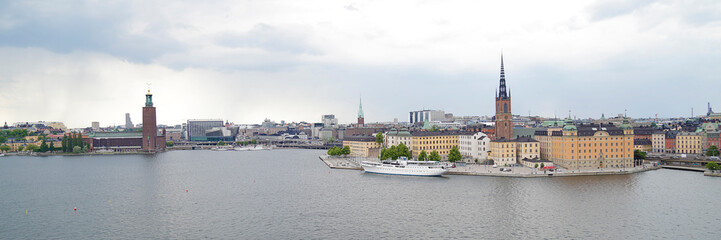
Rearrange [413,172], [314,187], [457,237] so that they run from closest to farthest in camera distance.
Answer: [457,237] → [314,187] → [413,172]

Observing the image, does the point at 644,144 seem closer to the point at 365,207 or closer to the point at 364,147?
the point at 364,147

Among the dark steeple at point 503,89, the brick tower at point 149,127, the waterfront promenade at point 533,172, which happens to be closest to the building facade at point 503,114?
the dark steeple at point 503,89

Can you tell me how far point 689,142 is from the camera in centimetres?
8050

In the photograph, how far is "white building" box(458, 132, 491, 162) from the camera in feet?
241

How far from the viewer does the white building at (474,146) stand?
73.4 m

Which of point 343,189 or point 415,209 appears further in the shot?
point 343,189

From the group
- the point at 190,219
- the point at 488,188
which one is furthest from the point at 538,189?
the point at 190,219

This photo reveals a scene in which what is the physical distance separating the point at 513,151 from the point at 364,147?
3488 centimetres

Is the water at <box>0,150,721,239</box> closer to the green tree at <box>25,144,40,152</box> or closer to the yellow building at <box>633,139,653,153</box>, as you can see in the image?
the yellow building at <box>633,139,653,153</box>

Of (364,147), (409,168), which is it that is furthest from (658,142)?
(409,168)

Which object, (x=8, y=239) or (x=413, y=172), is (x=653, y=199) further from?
(x=8, y=239)

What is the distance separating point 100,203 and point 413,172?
104ft

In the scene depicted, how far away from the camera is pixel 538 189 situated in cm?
4825

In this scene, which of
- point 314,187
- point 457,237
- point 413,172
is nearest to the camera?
point 457,237
